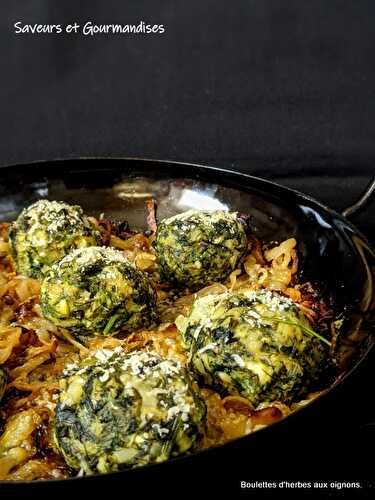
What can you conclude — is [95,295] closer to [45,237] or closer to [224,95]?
[45,237]

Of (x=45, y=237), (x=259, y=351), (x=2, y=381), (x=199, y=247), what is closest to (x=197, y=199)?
(x=199, y=247)

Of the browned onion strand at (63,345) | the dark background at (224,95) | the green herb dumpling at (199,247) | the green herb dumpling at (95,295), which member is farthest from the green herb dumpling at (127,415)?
the dark background at (224,95)

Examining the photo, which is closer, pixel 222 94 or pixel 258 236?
pixel 258 236

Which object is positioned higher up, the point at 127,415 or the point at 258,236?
the point at 258,236

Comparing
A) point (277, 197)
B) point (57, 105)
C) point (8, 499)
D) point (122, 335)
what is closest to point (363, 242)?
point (277, 197)

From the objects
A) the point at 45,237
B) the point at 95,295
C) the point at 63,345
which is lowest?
the point at 63,345

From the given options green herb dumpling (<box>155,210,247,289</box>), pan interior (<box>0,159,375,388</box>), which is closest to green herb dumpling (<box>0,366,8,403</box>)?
green herb dumpling (<box>155,210,247,289</box>)
